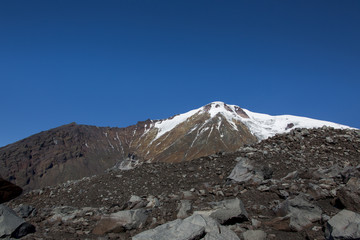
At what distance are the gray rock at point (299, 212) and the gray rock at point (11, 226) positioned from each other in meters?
8.77

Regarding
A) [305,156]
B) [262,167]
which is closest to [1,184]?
[262,167]

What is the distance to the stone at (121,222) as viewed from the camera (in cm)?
845

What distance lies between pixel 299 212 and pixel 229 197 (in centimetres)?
285

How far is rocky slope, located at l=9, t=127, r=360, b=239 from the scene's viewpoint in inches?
283

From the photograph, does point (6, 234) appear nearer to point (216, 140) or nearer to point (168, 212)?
point (168, 212)

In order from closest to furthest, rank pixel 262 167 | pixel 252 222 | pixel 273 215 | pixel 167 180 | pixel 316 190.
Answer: pixel 252 222 → pixel 273 215 → pixel 316 190 → pixel 262 167 → pixel 167 180

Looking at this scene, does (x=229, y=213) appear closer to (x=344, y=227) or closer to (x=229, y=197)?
(x=229, y=197)

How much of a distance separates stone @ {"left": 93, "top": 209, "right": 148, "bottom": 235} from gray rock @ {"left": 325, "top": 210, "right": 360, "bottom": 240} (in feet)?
17.9

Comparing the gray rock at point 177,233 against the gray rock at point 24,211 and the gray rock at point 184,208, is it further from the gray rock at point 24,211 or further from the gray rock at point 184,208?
the gray rock at point 24,211

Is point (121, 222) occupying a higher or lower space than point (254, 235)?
higher

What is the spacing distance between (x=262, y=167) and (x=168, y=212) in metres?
5.63

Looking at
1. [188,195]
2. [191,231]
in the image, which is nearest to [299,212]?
[191,231]

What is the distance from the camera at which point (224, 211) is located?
786cm

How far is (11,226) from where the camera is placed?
349 inches
